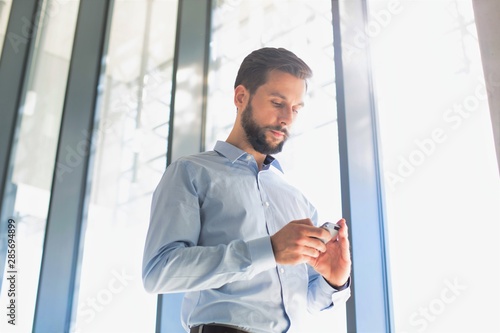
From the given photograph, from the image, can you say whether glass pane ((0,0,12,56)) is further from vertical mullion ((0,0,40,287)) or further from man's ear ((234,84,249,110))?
man's ear ((234,84,249,110))

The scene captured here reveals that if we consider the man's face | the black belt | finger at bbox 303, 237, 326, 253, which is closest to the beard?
the man's face

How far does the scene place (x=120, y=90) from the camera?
11.9ft

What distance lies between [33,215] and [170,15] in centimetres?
151

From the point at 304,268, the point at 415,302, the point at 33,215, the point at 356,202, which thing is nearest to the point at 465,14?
the point at 356,202

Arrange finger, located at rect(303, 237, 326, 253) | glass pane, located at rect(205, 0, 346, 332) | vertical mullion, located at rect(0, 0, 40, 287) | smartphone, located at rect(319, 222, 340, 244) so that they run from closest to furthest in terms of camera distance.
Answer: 1. finger, located at rect(303, 237, 326, 253)
2. smartphone, located at rect(319, 222, 340, 244)
3. glass pane, located at rect(205, 0, 346, 332)
4. vertical mullion, located at rect(0, 0, 40, 287)

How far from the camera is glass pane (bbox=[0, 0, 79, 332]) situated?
3282 mm

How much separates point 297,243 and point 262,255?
0.09 meters

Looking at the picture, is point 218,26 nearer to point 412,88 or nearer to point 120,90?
point 120,90

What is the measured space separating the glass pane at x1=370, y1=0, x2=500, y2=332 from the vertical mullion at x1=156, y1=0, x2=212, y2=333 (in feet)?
3.36

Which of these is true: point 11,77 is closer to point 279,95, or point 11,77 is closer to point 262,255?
point 279,95

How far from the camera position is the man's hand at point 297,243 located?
1.23 meters

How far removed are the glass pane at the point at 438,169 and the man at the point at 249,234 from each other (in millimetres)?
596

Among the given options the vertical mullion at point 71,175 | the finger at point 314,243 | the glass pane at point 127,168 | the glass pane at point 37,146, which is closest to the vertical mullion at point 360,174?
the finger at point 314,243

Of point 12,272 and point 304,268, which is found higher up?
point 12,272
